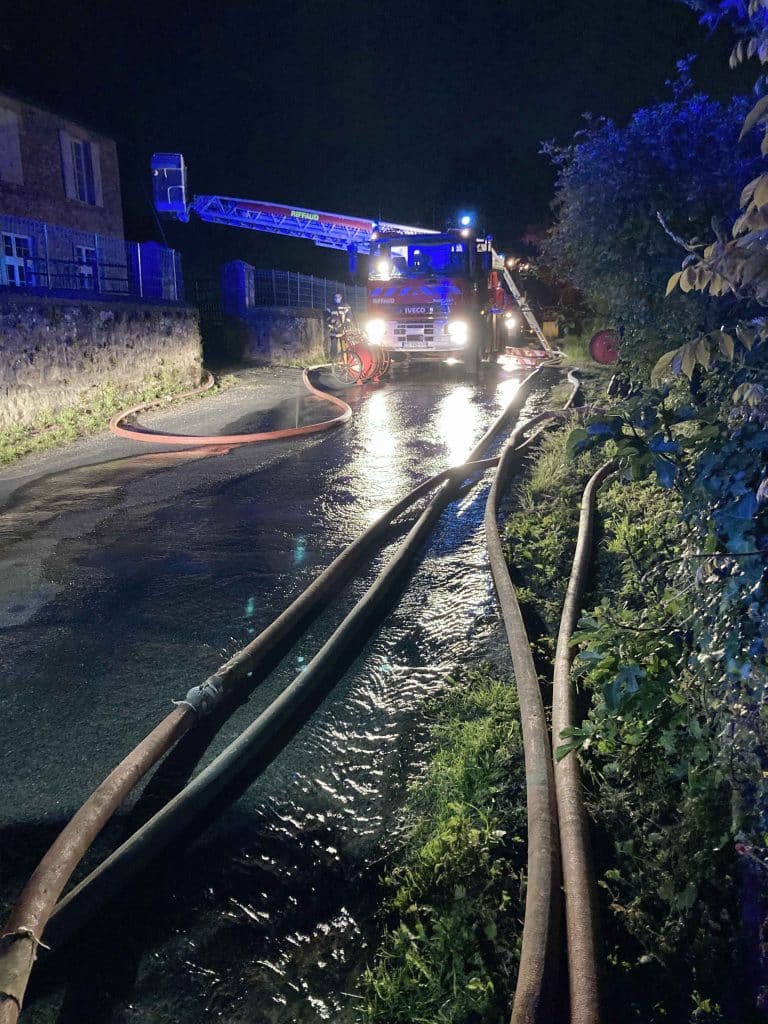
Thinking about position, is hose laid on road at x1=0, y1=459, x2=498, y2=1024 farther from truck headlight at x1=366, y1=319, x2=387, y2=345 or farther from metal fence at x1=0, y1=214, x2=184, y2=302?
truck headlight at x1=366, y1=319, x2=387, y2=345

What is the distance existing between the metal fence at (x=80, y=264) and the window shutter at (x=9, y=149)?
3865 mm

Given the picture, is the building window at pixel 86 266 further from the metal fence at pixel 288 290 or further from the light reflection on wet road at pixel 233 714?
the metal fence at pixel 288 290

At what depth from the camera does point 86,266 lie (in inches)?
562

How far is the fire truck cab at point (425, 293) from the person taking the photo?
16.6m

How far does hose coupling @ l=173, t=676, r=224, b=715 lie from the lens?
12.0 feet

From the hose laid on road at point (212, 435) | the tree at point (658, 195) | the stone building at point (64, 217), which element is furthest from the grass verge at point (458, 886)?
the stone building at point (64, 217)

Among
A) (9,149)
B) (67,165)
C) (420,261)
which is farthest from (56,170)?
(420,261)

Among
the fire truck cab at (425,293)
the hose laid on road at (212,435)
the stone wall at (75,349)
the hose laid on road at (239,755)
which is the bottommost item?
the hose laid on road at (239,755)

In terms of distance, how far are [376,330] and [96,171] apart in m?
11.3

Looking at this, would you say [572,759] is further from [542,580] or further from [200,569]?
[200,569]

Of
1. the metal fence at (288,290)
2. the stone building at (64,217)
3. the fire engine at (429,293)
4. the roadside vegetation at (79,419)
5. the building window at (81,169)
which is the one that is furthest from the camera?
the metal fence at (288,290)

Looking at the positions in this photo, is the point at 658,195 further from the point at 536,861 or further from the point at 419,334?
the point at 419,334

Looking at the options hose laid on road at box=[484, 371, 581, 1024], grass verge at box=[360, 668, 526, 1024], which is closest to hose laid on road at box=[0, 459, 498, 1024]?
grass verge at box=[360, 668, 526, 1024]

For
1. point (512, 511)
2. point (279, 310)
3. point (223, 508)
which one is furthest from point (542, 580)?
point (279, 310)
